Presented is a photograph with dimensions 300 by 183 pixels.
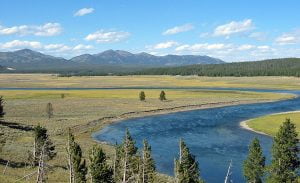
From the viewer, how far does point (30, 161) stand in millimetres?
60875

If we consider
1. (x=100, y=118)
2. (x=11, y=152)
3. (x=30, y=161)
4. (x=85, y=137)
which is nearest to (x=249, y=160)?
(x=30, y=161)

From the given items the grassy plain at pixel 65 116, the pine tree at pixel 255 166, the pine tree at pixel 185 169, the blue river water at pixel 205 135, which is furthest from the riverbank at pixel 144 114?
the pine tree at pixel 185 169

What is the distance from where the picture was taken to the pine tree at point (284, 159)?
134 ft

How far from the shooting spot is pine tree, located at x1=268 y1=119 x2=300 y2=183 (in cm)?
4081

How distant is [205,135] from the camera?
87125 mm

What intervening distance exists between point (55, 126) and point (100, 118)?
57.7 feet

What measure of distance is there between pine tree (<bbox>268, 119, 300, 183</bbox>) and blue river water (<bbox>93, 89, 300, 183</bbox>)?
508 inches

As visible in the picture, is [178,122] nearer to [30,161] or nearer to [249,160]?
[30,161]

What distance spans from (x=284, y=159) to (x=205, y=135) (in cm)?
4575

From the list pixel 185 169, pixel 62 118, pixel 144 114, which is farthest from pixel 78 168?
pixel 144 114

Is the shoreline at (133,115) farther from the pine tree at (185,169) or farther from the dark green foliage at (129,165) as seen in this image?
the pine tree at (185,169)

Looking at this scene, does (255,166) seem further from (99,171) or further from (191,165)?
(99,171)

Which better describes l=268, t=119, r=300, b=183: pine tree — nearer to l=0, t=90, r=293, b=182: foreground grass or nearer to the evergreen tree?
l=0, t=90, r=293, b=182: foreground grass

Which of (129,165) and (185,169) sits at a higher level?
(185,169)
